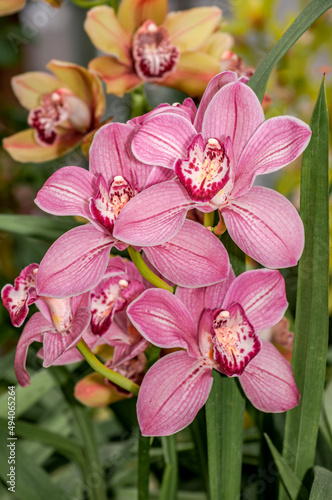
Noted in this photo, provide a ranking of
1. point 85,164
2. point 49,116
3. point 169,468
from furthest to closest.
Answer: point 85,164
point 49,116
point 169,468

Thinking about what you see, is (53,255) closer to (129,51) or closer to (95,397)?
(95,397)

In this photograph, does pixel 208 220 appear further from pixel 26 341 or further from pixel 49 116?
pixel 49 116

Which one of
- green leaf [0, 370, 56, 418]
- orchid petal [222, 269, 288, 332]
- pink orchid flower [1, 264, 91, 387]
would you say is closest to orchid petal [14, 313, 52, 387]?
pink orchid flower [1, 264, 91, 387]

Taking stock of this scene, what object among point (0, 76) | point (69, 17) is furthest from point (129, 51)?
point (69, 17)

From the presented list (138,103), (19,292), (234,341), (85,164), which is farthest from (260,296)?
(85,164)

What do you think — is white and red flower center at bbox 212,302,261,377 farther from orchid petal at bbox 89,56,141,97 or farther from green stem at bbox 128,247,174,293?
orchid petal at bbox 89,56,141,97

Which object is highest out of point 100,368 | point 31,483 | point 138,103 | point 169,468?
point 138,103

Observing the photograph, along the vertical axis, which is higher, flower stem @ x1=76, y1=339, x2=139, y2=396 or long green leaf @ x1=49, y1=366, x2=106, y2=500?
flower stem @ x1=76, y1=339, x2=139, y2=396

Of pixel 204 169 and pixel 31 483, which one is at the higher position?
pixel 204 169
